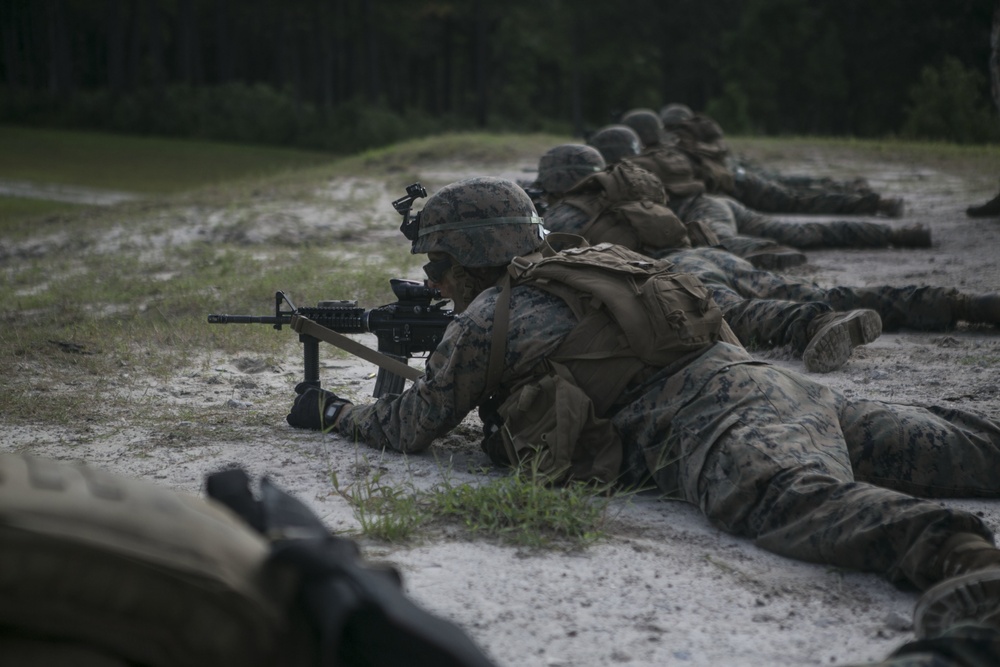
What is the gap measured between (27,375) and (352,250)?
517 cm

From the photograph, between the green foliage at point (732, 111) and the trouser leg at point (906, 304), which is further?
the green foliage at point (732, 111)

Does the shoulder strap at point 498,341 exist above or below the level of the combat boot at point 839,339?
above

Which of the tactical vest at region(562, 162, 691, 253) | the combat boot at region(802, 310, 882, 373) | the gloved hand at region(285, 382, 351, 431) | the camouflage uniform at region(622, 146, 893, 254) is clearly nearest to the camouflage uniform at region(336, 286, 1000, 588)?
the gloved hand at region(285, 382, 351, 431)

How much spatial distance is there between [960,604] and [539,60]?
5320 centimetres

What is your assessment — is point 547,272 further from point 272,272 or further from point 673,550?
point 272,272

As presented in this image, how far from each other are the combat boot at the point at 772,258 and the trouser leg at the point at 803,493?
486 centimetres

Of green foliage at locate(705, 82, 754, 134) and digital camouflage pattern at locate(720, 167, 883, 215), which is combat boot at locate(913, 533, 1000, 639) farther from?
green foliage at locate(705, 82, 754, 134)

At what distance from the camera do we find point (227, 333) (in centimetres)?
687

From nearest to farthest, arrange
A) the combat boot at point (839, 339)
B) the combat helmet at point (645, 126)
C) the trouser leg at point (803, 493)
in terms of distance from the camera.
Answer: the trouser leg at point (803, 493), the combat boot at point (839, 339), the combat helmet at point (645, 126)

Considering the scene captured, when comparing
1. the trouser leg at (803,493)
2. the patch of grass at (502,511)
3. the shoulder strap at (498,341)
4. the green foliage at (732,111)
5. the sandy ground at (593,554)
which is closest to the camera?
the sandy ground at (593,554)

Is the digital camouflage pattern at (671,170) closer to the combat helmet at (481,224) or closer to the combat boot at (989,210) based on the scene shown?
the combat boot at (989,210)

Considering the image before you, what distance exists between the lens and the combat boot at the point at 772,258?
8625 mm

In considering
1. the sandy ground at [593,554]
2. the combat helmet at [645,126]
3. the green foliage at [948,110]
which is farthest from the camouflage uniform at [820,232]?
the green foliage at [948,110]

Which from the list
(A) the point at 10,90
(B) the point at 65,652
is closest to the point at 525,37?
(A) the point at 10,90
